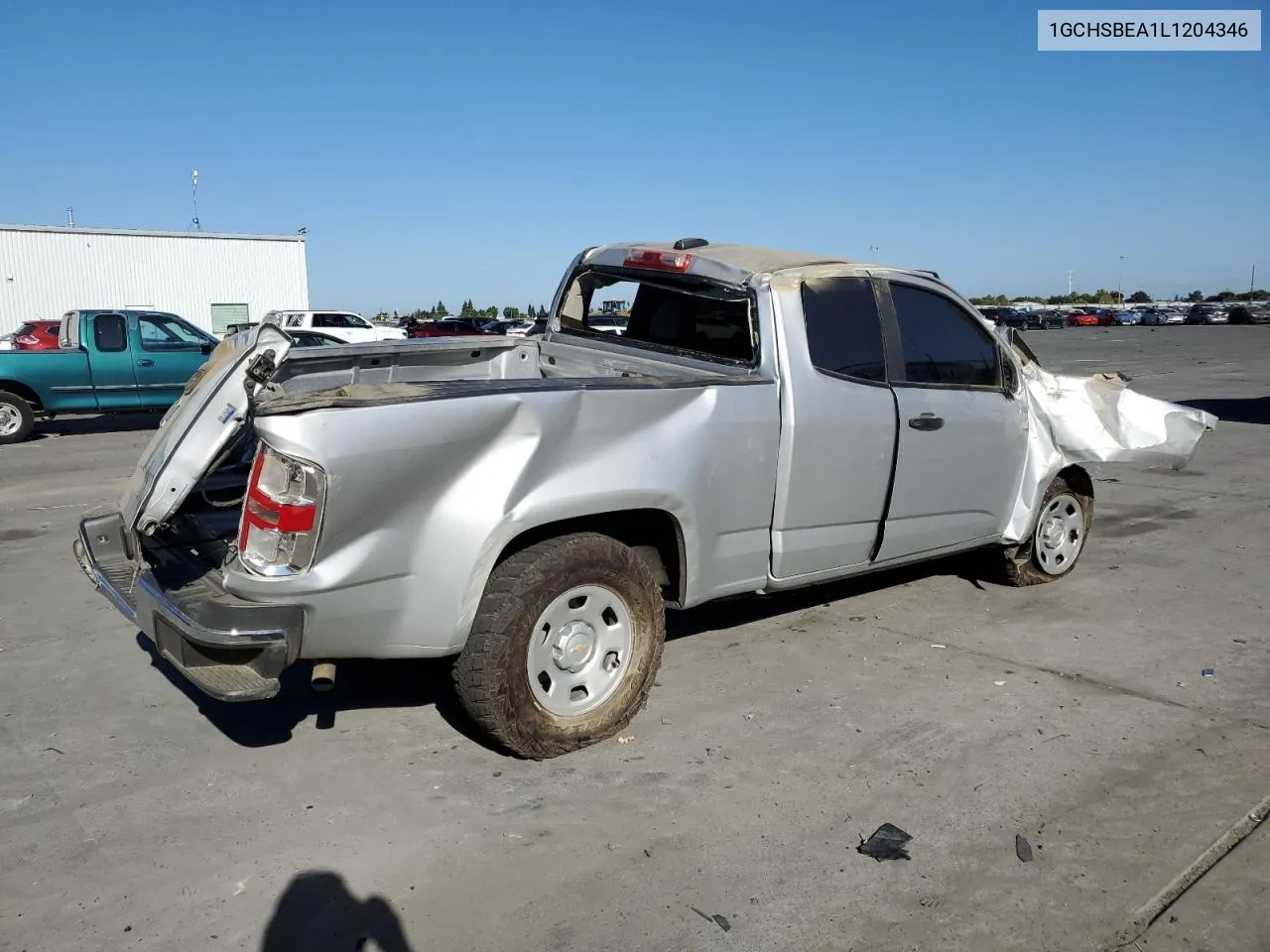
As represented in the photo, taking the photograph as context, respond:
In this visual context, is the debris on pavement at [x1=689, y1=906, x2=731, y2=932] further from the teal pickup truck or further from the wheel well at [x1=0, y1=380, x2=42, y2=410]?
the wheel well at [x1=0, y1=380, x2=42, y2=410]

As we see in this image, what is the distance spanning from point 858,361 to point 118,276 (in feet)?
110

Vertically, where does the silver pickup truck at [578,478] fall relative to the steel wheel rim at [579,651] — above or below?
above

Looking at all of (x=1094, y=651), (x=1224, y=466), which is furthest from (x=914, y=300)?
(x=1224, y=466)

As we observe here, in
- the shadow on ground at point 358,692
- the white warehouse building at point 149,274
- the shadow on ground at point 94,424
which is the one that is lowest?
the shadow on ground at point 358,692

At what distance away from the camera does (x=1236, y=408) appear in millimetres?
16938

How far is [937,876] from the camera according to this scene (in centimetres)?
334

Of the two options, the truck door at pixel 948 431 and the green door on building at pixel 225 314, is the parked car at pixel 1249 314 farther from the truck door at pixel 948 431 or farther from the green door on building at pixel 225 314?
the truck door at pixel 948 431

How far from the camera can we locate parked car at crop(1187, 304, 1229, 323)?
69312 millimetres

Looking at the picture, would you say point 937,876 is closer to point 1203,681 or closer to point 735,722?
point 735,722

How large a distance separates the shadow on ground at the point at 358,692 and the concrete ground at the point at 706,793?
0.07 ft

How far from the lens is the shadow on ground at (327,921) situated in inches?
118

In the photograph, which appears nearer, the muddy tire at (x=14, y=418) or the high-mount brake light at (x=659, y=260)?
the high-mount brake light at (x=659, y=260)

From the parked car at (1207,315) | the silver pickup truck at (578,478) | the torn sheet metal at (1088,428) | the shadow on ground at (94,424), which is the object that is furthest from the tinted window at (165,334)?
the parked car at (1207,315)

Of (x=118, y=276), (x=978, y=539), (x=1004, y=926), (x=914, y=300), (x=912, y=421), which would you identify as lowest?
(x=1004, y=926)
